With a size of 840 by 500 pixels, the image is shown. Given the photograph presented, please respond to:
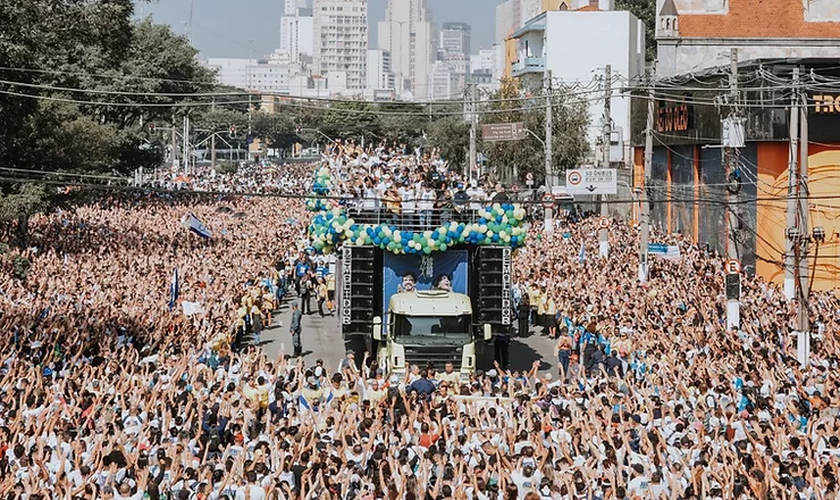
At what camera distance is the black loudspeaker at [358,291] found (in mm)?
22422

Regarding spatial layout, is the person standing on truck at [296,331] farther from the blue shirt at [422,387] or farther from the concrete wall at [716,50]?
the concrete wall at [716,50]

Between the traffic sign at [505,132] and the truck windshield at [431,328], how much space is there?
92.2 ft

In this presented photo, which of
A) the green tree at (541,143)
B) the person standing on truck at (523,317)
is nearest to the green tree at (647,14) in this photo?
the green tree at (541,143)

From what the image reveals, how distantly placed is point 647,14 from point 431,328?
2796 inches

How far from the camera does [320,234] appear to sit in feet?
78.6

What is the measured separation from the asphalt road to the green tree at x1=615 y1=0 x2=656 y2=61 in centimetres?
5896

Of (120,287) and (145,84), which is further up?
(145,84)

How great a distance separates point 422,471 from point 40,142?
121 feet

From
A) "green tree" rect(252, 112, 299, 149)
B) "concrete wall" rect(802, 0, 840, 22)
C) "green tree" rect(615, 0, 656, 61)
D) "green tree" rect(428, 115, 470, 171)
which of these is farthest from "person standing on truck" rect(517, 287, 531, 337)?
"green tree" rect(252, 112, 299, 149)

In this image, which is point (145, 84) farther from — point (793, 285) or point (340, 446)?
point (340, 446)

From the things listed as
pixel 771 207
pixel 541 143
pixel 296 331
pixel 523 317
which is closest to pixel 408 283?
pixel 296 331

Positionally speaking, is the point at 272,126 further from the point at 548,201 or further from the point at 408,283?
the point at 548,201

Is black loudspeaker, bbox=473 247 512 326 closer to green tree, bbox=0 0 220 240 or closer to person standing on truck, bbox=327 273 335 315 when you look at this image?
person standing on truck, bbox=327 273 335 315

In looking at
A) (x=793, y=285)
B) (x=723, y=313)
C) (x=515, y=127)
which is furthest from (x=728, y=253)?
(x=515, y=127)
